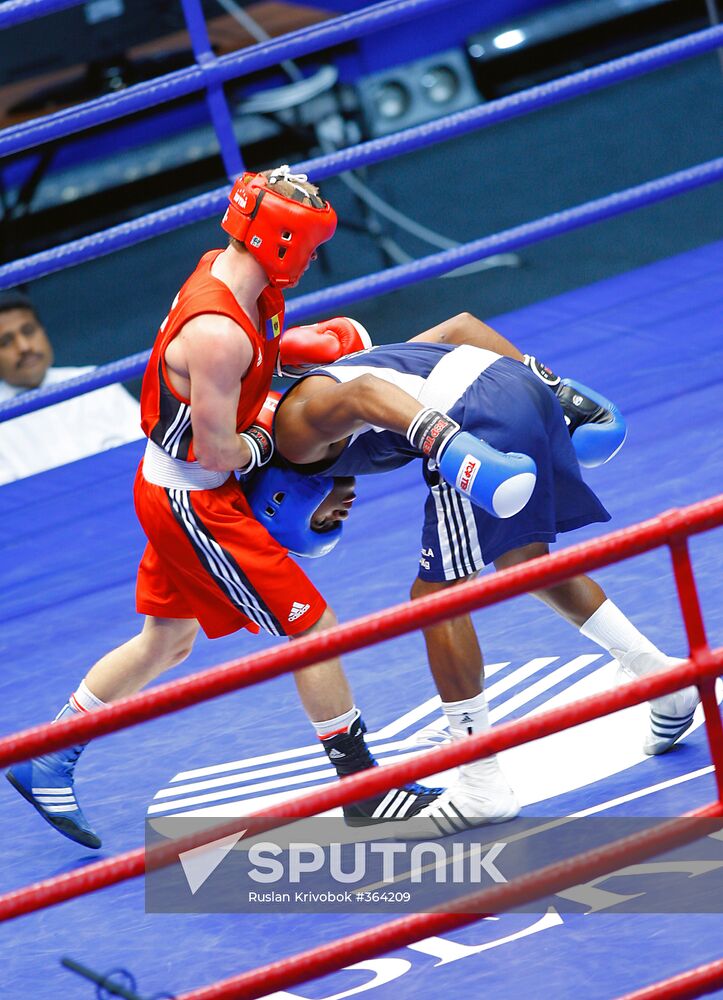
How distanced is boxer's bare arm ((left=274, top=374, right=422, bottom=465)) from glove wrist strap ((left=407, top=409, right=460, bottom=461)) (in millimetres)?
22

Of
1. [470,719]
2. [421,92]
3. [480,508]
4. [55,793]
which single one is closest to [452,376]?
[480,508]

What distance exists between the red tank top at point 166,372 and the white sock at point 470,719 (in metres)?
0.73

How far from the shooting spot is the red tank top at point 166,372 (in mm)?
2979

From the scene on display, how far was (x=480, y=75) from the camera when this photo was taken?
760 cm

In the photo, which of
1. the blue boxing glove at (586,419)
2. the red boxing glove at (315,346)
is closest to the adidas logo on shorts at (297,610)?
the red boxing glove at (315,346)

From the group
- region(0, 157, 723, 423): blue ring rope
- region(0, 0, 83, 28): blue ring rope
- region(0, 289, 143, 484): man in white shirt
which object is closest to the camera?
region(0, 0, 83, 28): blue ring rope

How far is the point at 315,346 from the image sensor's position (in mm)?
3252

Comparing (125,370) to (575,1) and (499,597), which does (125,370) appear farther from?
(575,1)

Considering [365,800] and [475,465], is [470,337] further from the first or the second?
[365,800]

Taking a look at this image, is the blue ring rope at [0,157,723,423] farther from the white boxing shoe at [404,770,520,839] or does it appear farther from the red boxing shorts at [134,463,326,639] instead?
the white boxing shoe at [404,770,520,839]

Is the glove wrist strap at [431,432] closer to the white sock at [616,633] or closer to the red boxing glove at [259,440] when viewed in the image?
the red boxing glove at [259,440]

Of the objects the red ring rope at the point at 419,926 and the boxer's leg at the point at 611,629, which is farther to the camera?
the boxer's leg at the point at 611,629

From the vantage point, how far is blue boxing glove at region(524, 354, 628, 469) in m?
3.18

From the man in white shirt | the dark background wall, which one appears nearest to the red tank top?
the man in white shirt
